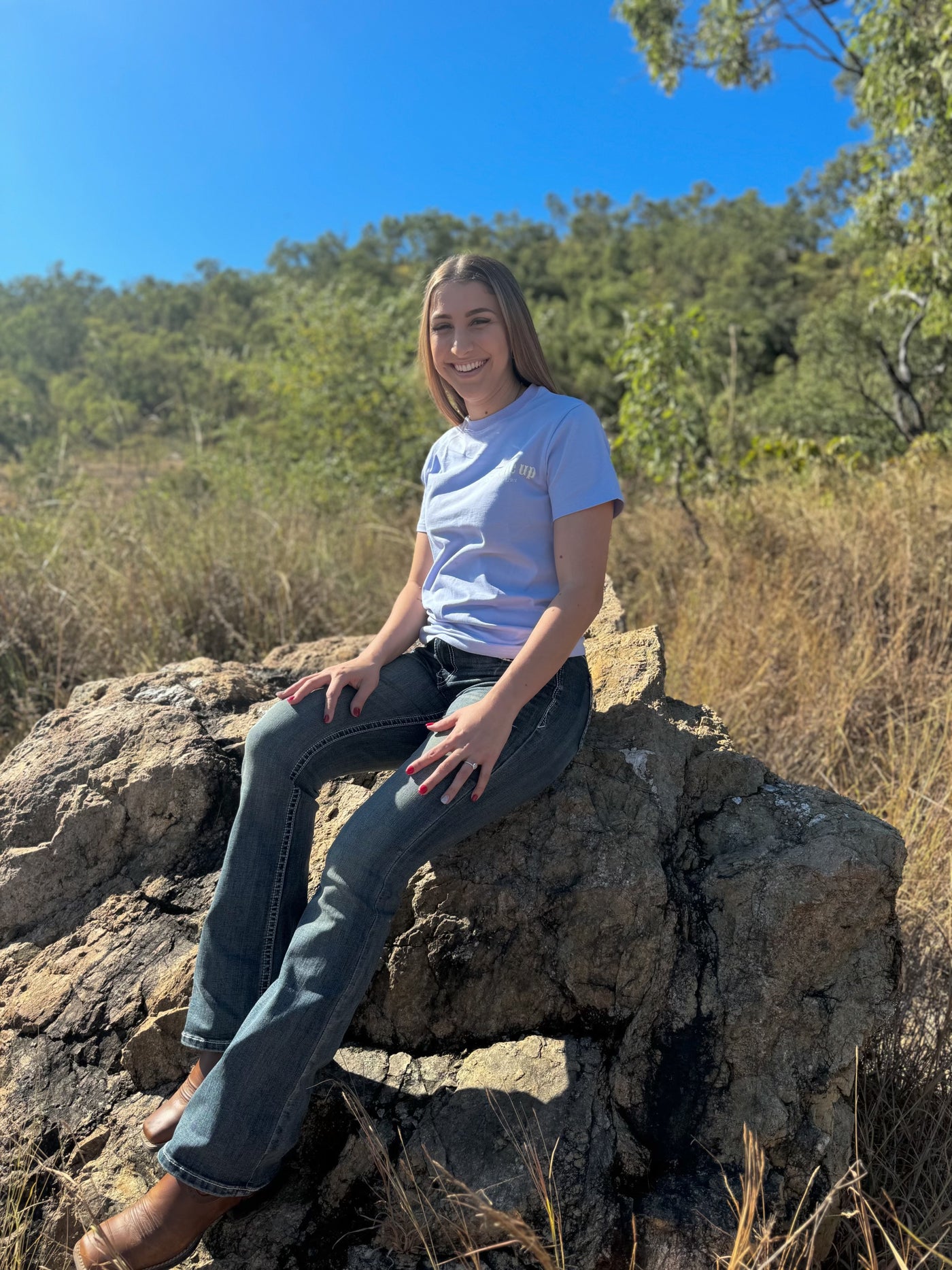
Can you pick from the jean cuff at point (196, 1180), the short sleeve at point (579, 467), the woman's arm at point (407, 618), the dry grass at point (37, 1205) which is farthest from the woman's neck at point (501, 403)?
the dry grass at point (37, 1205)

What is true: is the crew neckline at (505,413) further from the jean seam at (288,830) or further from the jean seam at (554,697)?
the jean seam at (288,830)

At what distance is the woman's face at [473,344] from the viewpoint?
7.06ft

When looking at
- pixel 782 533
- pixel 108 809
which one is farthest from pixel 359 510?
pixel 108 809

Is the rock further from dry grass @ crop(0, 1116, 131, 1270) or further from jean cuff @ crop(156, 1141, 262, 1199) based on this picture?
jean cuff @ crop(156, 1141, 262, 1199)

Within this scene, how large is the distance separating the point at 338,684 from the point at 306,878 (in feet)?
1.39

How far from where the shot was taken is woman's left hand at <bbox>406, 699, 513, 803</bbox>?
1742 millimetres

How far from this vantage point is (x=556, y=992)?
6.23 feet

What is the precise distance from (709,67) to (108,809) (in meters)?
11.4

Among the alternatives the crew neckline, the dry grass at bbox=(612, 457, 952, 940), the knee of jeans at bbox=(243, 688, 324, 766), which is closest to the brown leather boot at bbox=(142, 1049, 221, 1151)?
the knee of jeans at bbox=(243, 688, 324, 766)

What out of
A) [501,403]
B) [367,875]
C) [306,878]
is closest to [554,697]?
[367,875]

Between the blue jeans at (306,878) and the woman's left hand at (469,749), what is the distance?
0.03 m

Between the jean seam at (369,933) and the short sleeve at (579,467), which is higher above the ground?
the short sleeve at (579,467)

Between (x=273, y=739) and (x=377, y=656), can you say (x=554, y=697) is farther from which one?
Answer: (x=273, y=739)

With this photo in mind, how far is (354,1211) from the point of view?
5.61 ft
